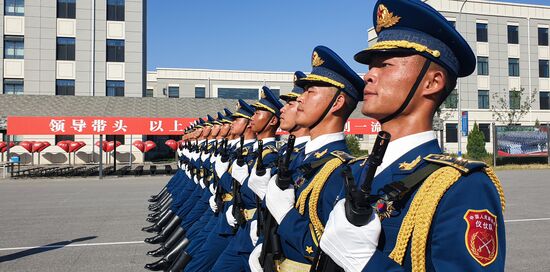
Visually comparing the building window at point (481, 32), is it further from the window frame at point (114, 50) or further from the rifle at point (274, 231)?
the rifle at point (274, 231)

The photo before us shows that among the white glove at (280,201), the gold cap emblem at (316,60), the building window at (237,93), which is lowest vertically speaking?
the white glove at (280,201)

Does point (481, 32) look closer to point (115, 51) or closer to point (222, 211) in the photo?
point (115, 51)

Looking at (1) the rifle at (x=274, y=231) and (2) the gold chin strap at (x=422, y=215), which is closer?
(2) the gold chin strap at (x=422, y=215)

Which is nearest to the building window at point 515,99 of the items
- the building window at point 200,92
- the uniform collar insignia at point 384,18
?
the building window at point 200,92

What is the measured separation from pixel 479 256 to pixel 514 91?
38.4 m

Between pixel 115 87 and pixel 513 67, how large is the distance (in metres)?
31.7

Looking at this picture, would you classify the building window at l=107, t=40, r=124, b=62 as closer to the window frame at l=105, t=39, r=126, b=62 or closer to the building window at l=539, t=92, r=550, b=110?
the window frame at l=105, t=39, r=126, b=62

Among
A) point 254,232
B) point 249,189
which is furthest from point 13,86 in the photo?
point 254,232

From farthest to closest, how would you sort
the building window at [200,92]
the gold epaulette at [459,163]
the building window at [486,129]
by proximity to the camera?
the building window at [200,92], the building window at [486,129], the gold epaulette at [459,163]

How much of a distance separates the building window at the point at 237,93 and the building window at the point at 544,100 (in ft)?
94.2

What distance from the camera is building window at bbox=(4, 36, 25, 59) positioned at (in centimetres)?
3166

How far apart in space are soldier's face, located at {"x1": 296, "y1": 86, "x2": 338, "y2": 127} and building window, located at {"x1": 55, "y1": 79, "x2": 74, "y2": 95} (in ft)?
108

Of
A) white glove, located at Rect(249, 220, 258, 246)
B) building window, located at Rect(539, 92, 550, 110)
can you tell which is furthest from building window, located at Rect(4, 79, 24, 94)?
building window, located at Rect(539, 92, 550, 110)

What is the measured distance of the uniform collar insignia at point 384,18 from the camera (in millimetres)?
1906
